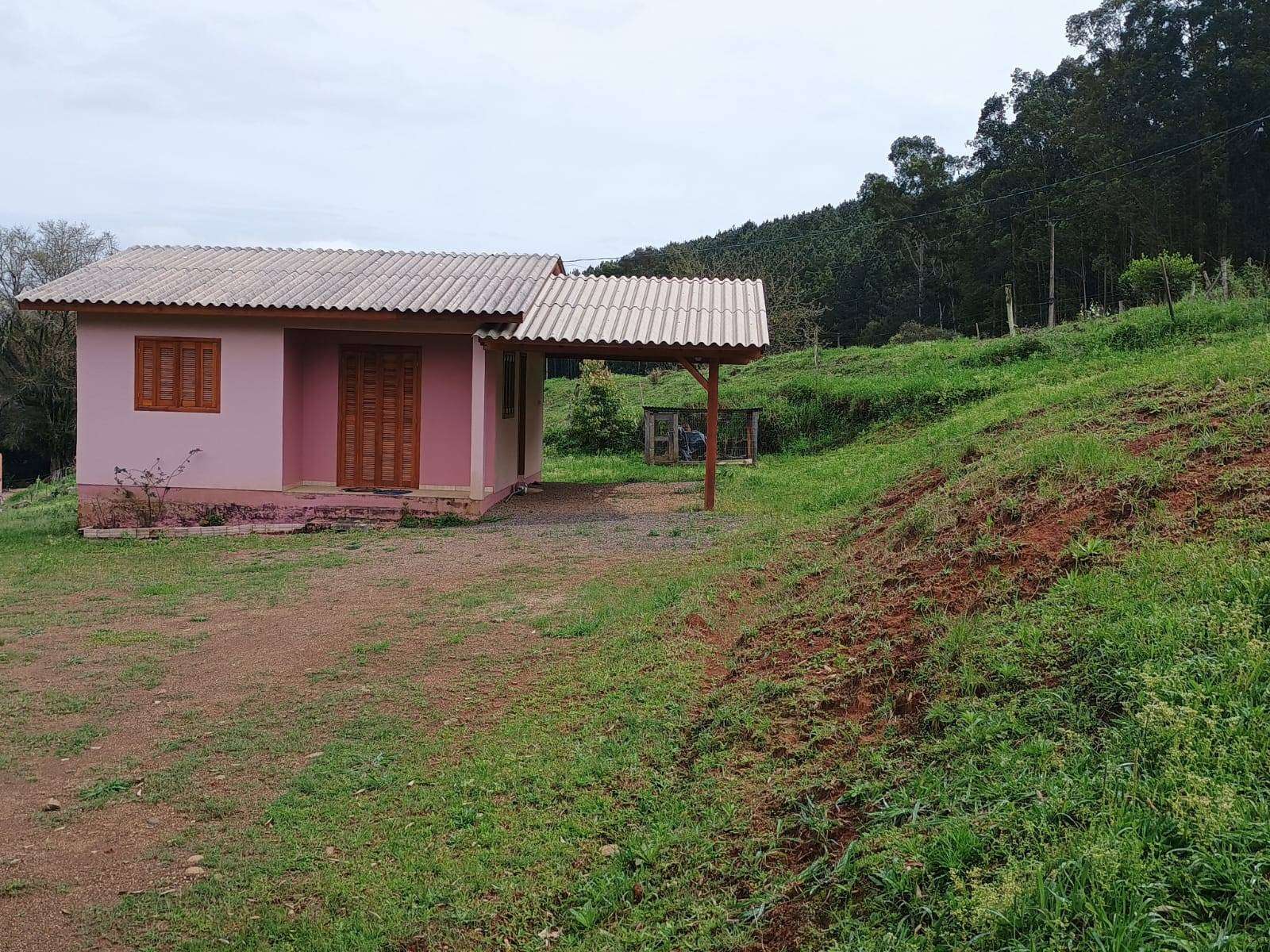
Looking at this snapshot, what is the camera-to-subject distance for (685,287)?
54.0 ft

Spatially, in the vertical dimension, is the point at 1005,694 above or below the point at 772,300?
below

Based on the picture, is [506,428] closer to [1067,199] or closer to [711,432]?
[711,432]

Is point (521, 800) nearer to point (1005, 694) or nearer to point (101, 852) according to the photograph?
point (101, 852)

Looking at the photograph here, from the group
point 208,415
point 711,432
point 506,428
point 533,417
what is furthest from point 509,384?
point 208,415

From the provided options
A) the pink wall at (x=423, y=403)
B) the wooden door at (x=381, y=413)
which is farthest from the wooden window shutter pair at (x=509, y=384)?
A: the wooden door at (x=381, y=413)

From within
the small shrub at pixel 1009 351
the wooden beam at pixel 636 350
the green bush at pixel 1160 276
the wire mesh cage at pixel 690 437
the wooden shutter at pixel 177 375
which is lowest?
the wire mesh cage at pixel 690 437

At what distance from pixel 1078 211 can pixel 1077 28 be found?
1090 centimetres

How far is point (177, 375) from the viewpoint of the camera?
46.0ft

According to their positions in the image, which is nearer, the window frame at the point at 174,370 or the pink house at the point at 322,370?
the pink house at the point at 322,370

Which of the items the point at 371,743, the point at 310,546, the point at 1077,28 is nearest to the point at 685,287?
the point at 310,546

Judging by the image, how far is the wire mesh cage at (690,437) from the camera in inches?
820

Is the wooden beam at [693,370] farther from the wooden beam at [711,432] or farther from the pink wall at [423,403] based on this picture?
the pink wall at [423,403]

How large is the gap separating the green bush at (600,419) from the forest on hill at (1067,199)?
7.98m

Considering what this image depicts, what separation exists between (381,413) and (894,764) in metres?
12.0
